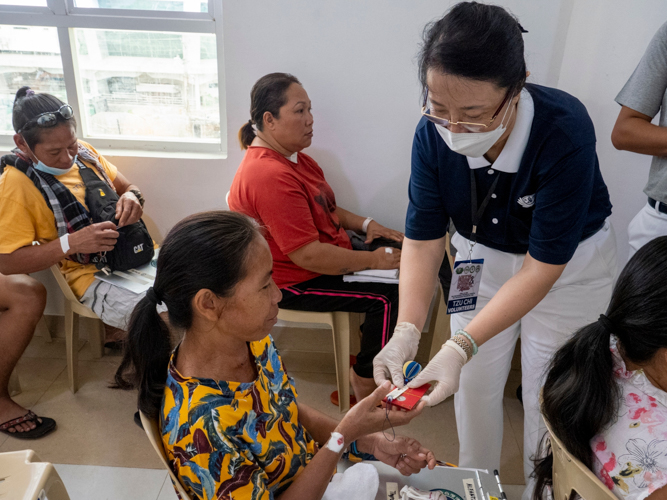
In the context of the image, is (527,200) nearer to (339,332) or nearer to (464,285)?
(464,285)

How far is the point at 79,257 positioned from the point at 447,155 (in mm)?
1676

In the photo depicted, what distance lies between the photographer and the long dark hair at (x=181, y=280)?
1.08 m

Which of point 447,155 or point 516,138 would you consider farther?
point 447,155

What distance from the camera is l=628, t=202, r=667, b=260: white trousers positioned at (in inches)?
65.0

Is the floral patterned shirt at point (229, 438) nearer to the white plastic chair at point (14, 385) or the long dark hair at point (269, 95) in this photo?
the long dark hair at point (269, 95)

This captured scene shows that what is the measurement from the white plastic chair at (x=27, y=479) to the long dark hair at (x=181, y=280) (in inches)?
9.9

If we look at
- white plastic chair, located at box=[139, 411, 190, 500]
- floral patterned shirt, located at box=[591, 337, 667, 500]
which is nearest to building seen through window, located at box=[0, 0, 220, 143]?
white plastic chair, located at box=[139, 411, 190, 500]


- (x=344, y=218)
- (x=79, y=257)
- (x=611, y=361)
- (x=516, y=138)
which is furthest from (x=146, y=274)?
(x=611, y=361)

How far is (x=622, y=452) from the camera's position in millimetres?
970

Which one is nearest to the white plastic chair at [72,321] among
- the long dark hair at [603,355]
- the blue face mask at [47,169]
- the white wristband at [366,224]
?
the blue face mask at [47,169]

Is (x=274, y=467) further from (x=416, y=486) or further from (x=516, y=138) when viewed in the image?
(x=516, y=138)

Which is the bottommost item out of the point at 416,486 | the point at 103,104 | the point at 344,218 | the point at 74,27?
the point at 416,486

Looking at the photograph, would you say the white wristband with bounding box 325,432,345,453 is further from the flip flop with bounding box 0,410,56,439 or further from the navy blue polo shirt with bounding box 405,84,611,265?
the flip flop with bounding box 0,410,56,439

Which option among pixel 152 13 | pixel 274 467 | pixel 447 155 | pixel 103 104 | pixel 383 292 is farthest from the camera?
pixel 103 104
